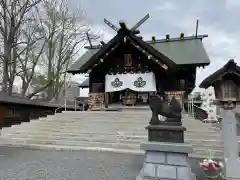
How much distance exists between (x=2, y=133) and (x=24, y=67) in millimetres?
11044

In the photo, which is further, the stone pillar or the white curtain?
the white curtain

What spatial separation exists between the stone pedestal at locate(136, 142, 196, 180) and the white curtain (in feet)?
30.0

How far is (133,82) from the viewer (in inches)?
533

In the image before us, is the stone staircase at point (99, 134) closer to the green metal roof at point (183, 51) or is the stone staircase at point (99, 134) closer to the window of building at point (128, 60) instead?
the window of building at point (128, 60)

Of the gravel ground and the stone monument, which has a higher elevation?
the stone monument

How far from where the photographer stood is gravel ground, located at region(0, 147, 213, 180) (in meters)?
4.91

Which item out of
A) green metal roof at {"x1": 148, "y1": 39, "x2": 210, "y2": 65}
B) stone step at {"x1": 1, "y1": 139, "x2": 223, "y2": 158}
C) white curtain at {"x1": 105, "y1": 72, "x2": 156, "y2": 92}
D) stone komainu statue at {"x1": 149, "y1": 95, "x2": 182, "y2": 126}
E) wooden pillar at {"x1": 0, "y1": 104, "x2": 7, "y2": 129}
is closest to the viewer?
stone komainu statue at {"x1": 149, "y1": 95, "x2": 182, "y2": 126}

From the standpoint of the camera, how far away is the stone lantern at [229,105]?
467 centimetres

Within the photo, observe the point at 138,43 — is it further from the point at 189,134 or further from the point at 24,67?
the point at 24,67

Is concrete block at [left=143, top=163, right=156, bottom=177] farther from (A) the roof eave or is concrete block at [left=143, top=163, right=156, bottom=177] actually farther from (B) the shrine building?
(B) the shrine building

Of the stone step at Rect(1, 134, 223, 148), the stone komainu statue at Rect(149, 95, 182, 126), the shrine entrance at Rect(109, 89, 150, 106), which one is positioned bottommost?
the stone step at Rect(1, 134, 223, 148)

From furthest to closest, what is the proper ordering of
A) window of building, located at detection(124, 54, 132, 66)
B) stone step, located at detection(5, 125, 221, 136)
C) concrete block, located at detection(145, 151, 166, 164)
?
1. window of building, located at detection(124, 54, 132, 66)
2. stone step, located at detection(5, 125, 221, 136)
3. concrete block, located at detection(145, 151, 166, 164)

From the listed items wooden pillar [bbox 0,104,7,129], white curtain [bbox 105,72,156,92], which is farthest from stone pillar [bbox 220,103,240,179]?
wooden pillar [bbox 0,104,7,129]

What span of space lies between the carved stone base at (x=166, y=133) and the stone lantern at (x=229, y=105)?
1230 millimetres
